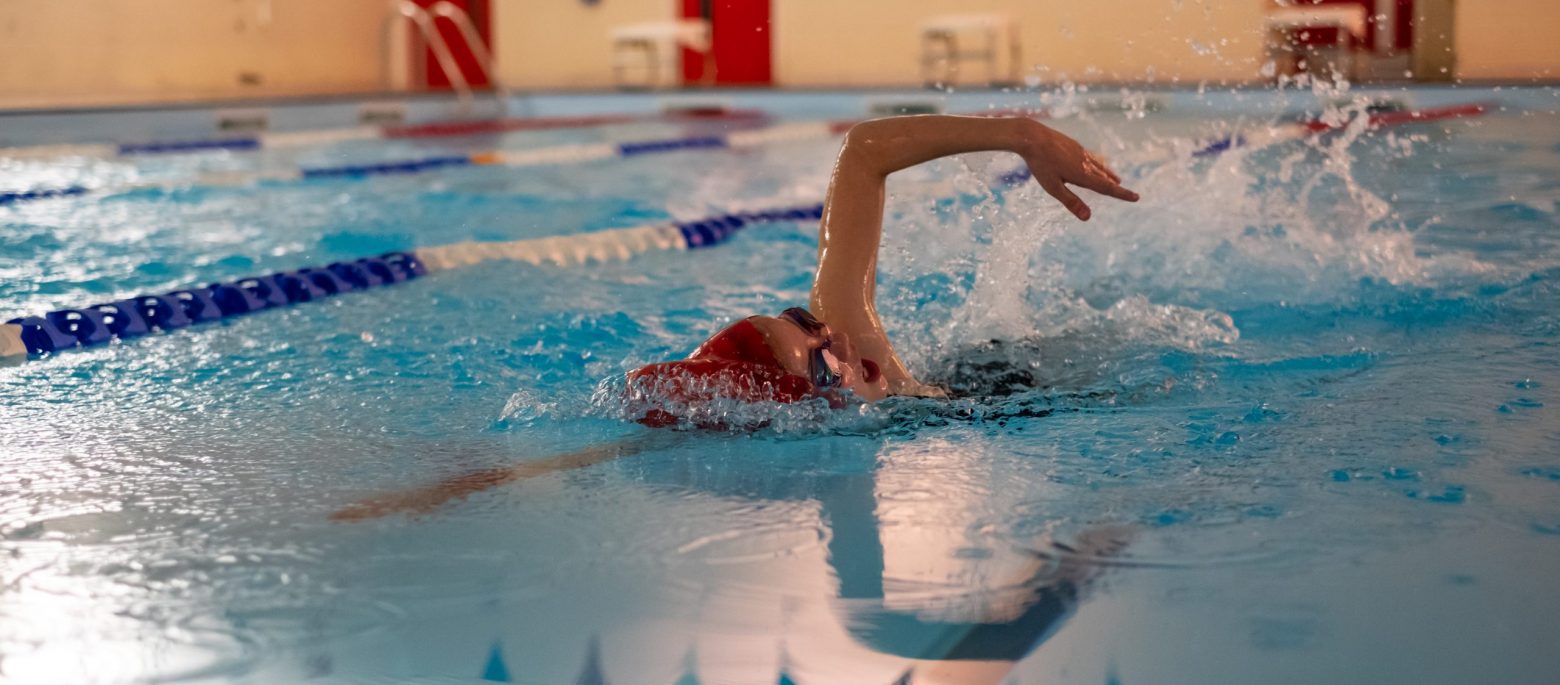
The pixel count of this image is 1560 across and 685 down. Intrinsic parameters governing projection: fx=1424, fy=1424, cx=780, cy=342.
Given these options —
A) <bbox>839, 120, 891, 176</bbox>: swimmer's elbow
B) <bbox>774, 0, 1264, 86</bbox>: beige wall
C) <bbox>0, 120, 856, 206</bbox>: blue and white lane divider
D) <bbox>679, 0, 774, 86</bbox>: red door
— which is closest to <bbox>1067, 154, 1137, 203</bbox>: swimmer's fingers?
<bbox>839, 120, 891, 176</bbox>: swimmer's elbow

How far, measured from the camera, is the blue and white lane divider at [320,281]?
2938 mm

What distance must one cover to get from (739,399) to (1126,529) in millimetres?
596

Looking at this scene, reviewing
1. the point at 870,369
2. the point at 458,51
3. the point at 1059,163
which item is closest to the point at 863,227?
the point at 870,369

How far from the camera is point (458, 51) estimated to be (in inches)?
644

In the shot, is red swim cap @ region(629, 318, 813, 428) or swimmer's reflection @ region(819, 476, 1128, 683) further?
red swim cap @ region(629, 318, 813, 428)

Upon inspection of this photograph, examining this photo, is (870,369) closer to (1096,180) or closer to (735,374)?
(735,374)

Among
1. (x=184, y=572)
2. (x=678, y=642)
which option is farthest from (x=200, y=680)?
(x=678, y=642)

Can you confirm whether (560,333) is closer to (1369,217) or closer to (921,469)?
(921,469)

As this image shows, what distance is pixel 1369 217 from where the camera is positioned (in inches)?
160

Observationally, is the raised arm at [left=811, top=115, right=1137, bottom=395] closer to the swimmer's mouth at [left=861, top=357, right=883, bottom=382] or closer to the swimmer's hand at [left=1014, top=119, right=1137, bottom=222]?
the swimmer's mouth at [left=861, top=357, right=883, bottom=382]

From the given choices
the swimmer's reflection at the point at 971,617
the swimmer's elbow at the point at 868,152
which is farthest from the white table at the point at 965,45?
the swimmer's reflection at the point at 971,617

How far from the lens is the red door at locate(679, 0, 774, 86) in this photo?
567 inches

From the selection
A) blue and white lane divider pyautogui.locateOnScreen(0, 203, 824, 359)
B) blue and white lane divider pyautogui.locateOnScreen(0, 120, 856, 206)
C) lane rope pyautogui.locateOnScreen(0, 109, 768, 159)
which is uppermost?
lane rope pyautogui.locateOnScreen(0, 109, 768, 159)

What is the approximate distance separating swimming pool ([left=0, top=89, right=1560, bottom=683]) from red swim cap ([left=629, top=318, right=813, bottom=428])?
0.27 ft
